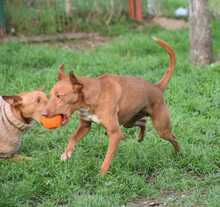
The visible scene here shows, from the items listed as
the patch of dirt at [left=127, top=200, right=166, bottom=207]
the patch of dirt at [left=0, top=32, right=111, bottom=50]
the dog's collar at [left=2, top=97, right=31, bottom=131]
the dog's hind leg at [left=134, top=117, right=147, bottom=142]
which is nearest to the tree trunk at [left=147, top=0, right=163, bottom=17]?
the patch of dirt at [left=0, top=32, right=111, bottom=50]

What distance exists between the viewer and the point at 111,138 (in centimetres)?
575

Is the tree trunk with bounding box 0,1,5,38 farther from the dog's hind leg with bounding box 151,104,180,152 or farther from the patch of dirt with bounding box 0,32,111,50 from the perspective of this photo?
the dog's hind leg with bounding box 151,104,180,152

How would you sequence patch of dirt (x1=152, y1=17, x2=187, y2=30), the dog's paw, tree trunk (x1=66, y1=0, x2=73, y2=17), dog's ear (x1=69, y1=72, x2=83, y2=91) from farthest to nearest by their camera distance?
1. patch of dirt (x1=152, y1=17, x2=187, y2=30)
2. tree trunk (x1=66, y1=0, x2=73, y2=17)
3. the dog's paw
4. dog's ear (x1=69, y1=72, x2=83, y2=91)

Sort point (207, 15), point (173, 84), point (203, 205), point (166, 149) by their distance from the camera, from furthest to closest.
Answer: point (207, 15), point (173, 84), point (166, 149), point (203, 205)

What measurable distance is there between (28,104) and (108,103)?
1.21 meters

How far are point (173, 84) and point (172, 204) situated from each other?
3.87 m

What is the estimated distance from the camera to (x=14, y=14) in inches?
481

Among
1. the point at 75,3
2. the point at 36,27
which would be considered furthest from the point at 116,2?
the point at 36,27

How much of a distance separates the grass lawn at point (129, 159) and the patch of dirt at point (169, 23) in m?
3.28

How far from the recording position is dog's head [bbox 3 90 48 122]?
6613mm

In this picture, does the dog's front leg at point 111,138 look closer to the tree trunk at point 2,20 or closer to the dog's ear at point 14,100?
the dog's ear at point 14,100

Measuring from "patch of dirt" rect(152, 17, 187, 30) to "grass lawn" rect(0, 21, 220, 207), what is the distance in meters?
3.28

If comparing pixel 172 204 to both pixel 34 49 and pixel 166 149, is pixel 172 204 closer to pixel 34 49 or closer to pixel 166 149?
pixel 166 149

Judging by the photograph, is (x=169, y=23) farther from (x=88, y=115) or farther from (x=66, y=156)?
(x=88, y=115)
